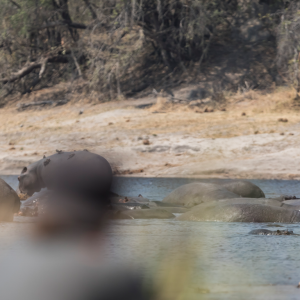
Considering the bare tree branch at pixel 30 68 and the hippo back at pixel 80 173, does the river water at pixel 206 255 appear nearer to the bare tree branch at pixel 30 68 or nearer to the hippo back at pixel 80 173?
the hippo back at pixel 80 173

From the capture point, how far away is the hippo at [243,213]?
6539mm

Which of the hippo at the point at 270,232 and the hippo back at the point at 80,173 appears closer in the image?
the hippo at the point at 270,232

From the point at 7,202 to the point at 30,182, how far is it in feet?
3.48

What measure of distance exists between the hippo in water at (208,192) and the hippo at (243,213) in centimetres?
101

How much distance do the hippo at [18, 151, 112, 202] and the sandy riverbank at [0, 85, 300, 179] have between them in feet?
17.7

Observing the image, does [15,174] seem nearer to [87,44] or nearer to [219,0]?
[87,44]

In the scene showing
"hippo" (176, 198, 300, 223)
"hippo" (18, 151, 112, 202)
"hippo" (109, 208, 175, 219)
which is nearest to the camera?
"hippo" (18, 151, 112, 202)

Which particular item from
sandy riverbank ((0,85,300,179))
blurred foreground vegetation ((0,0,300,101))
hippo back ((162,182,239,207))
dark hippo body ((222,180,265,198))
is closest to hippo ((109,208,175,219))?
hippo back ((162,182,239,207))

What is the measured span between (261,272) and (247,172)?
8.69 meters

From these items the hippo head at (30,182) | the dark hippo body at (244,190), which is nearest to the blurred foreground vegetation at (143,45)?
the dark hippo body at (244,190)

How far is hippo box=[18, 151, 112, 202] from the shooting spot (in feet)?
19.9

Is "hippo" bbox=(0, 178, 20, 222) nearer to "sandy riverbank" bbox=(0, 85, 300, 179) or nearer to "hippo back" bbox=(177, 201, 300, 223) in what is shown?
"hippo back" bbox=(177, 201, 300, 223)

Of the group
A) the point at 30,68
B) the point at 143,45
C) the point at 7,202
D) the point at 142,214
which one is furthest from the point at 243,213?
the point at 30,68

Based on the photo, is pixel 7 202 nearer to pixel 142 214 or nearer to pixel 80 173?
pixel 80 173
